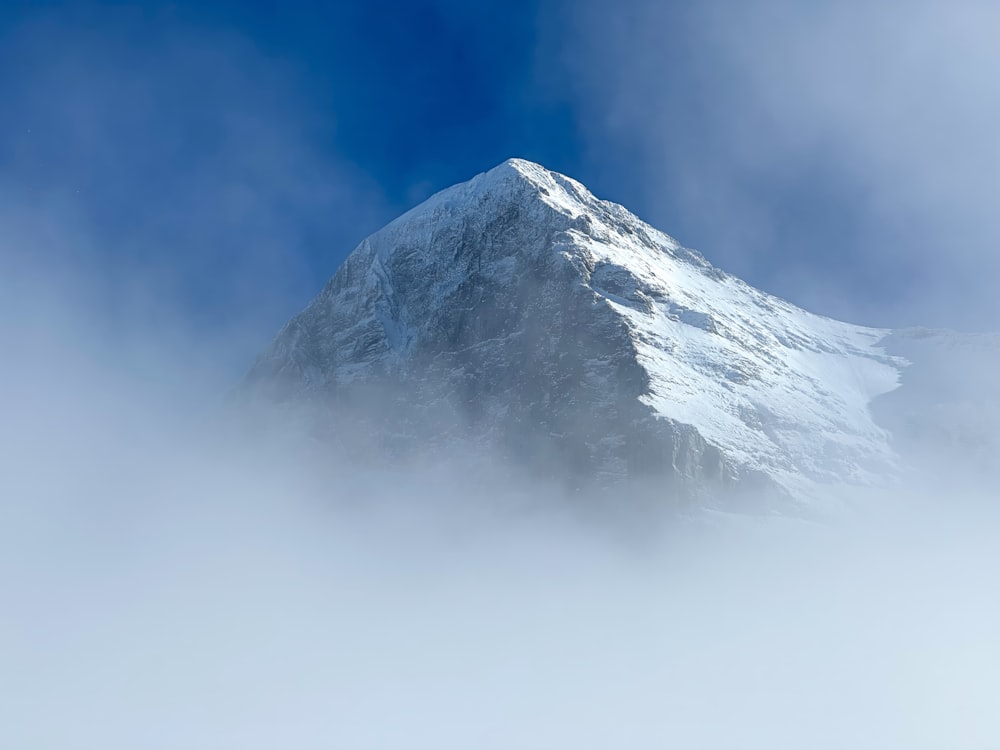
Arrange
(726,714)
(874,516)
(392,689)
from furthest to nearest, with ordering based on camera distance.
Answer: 1. (874,516)
2. (392,689)
3. (726,714)

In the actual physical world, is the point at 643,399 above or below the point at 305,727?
above

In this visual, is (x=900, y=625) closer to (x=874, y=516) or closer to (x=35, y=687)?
(x=874, y=516)

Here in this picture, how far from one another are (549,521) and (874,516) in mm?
62346

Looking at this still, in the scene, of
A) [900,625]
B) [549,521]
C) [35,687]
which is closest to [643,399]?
Result: [549,521]

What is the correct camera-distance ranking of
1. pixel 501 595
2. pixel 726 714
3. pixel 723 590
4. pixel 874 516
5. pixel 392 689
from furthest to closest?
1. pixel 874 516
2. pixel 501 595
3. pixel 723 590
4. pixel 392 689
5. pixel 726 714

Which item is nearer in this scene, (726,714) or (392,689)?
(726,714)

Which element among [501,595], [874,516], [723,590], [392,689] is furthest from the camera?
[874,516]

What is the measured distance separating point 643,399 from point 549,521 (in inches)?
1208

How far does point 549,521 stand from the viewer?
199 m

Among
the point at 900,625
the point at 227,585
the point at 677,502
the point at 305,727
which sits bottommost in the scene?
the point at 305,727

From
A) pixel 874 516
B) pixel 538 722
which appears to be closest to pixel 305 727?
pixel 538 722

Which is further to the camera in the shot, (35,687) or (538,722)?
(35,687)

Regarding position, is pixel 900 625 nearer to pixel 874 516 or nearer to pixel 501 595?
pixel 874 516

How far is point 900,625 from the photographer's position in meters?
148
